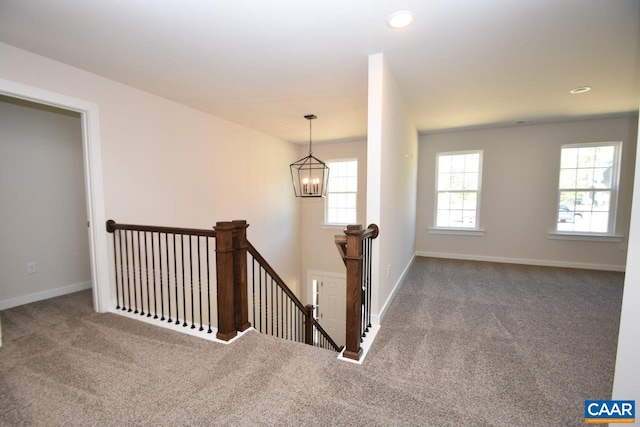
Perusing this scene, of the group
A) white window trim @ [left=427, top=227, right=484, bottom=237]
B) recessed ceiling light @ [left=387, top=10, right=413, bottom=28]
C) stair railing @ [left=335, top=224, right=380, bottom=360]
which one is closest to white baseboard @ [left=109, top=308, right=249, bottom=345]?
stair railing @ [left=335, top=224, right=380, bottom=360]

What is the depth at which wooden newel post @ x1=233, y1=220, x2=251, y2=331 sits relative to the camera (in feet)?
7.68

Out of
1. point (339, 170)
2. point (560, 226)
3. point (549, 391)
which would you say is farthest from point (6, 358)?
point (560, 226)

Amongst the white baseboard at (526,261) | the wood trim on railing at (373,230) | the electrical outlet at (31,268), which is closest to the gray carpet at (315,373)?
the electrical outlet at (31,268)

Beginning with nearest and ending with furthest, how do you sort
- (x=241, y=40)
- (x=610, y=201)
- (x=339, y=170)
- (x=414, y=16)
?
(x=414, y=16) < (x=241, y=40) < (x=610, y=201) < (x=339, y=170)

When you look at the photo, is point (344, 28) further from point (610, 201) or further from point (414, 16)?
point (610, 201)

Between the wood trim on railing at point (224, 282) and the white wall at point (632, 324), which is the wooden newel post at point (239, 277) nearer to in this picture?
the wood trim on railing at point (224, 282)

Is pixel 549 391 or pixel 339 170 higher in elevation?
pixel 339 170

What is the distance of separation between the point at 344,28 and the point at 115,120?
2.53 meters

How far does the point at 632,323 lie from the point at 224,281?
2409 millimetres

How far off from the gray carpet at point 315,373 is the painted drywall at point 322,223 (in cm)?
333

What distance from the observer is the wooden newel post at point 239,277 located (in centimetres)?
234

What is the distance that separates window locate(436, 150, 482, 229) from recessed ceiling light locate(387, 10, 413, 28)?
3.75 m

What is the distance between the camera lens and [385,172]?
2490 mm

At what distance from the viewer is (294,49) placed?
221 cm
